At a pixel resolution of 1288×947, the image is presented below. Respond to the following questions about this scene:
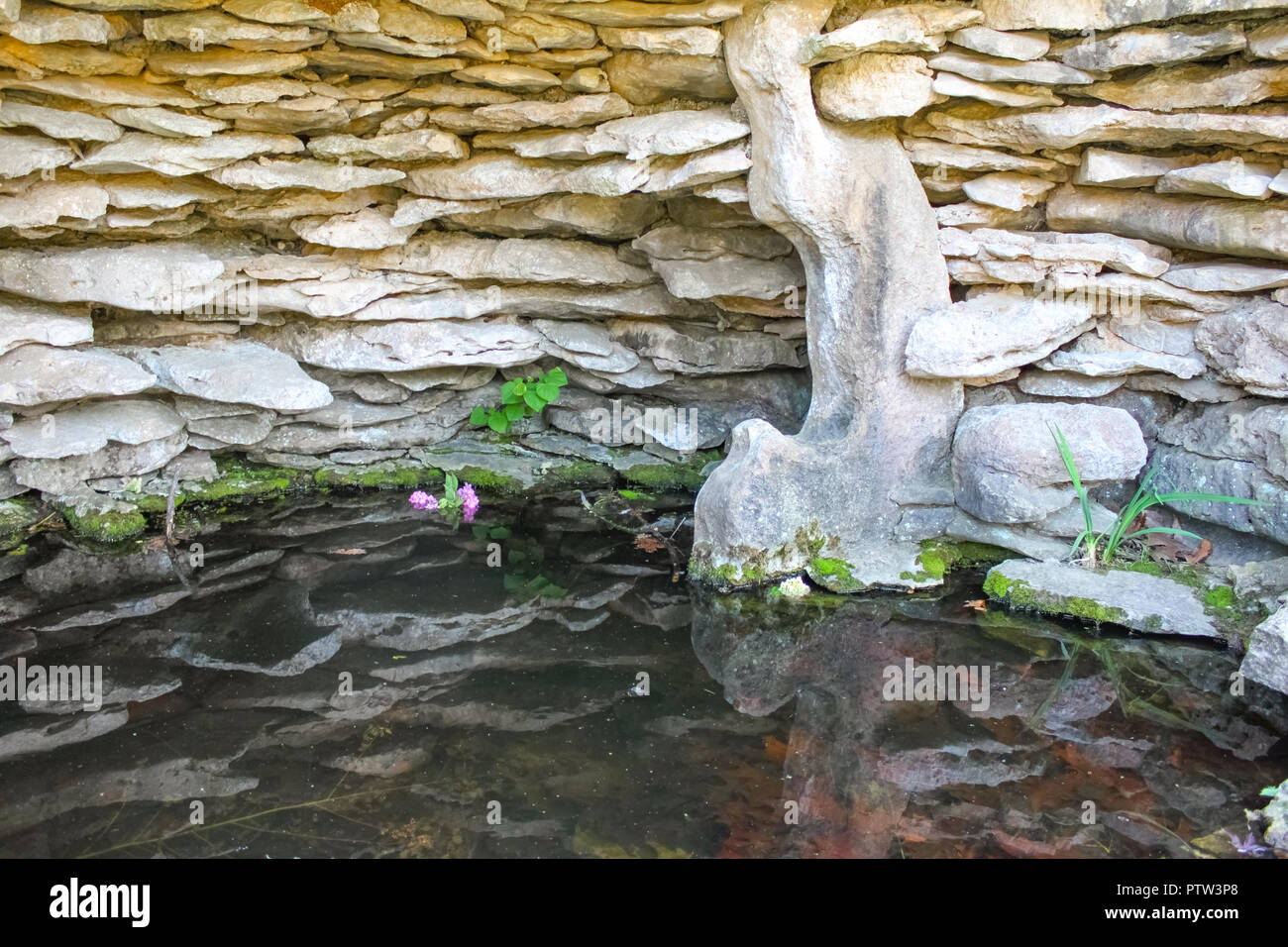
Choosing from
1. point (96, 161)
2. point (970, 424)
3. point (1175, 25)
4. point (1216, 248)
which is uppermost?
point (1175, 25)

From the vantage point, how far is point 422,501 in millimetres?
7891

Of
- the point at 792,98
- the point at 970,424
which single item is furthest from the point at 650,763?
the point at 792,98

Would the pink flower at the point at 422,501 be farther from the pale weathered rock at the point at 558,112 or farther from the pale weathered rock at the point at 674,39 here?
the pale weathered rock at the point at 674,39

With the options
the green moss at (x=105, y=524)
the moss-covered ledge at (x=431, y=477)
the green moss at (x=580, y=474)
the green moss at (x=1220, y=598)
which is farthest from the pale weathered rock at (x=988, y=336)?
the green moss at (x=105, y=524)

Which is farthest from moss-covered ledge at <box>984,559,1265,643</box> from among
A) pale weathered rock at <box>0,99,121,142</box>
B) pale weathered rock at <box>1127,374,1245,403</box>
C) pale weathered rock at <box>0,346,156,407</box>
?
pale weathered rock at <box>0,99,121,142</box>

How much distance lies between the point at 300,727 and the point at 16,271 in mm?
3937

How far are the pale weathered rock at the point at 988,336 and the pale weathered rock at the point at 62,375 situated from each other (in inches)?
201

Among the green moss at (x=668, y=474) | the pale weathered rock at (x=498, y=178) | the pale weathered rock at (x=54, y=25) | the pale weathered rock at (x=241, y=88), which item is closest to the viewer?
the pale weathered rock at (x=54, y=25)

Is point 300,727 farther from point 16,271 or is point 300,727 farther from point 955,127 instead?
point 955,127

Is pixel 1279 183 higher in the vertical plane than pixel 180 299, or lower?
higher

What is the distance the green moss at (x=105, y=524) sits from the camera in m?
7.11
